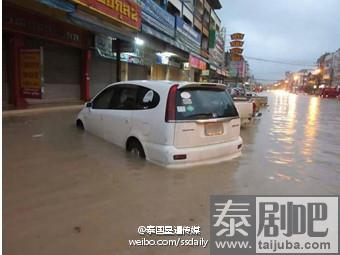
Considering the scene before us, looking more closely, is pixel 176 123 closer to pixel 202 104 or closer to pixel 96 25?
pixel 202 104

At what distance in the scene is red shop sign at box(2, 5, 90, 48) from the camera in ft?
44.9

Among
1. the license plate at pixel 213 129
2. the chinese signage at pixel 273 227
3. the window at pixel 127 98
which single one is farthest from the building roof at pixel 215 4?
the chinese signage at pixel 273 227

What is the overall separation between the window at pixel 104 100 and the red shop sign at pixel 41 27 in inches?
274

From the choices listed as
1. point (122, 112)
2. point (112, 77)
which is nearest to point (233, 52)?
point (112, 77)

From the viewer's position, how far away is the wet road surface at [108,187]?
12.8ft

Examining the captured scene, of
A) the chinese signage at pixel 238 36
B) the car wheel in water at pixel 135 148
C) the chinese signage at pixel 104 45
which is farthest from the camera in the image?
the chinese signage at pixel 238 36

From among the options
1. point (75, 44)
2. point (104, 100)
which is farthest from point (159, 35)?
point (104, 100)

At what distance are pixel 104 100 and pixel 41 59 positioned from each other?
21.7ft

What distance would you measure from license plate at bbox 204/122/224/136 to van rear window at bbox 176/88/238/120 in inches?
5.4

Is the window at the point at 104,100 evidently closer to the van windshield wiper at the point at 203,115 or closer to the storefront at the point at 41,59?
the van windshield wiper at the point at 203,115

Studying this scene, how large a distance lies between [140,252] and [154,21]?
19.6 meters

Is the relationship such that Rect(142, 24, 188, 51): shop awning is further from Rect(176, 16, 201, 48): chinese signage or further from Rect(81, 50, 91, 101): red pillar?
Rect(81, 50, 91, 101): red pillar

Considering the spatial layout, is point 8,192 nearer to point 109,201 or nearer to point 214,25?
point 109,201

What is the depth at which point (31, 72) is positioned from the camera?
549 inches
